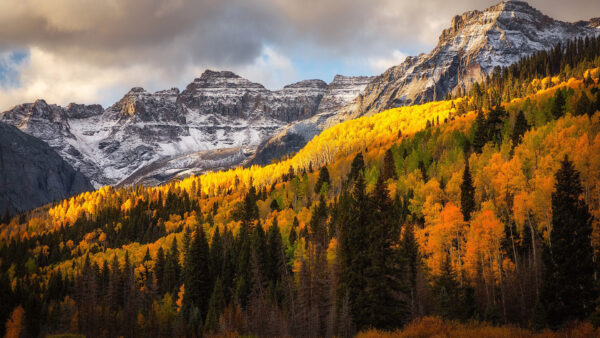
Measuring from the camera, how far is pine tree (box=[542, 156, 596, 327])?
3659 centimetres

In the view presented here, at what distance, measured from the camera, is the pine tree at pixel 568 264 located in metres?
36.6

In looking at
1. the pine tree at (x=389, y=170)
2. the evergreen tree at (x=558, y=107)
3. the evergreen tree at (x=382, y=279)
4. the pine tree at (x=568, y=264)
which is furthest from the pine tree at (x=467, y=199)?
the pine tree at (x=389, y=170)

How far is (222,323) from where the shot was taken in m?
68.2

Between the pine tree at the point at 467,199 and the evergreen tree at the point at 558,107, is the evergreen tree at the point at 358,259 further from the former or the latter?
the evergreen tree at the point at 558,107

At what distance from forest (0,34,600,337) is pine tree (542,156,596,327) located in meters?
0.11

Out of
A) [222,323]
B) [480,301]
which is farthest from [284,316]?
[480,301]

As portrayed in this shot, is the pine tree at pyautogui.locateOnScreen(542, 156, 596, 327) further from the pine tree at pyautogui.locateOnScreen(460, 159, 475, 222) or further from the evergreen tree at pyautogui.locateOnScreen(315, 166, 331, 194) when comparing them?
the evergreen tree at pyautogui.locateOnScreen(315, 166, 331, 194)

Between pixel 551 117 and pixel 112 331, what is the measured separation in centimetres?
10772

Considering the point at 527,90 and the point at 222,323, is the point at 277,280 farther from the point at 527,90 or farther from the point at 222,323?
the point at 527,90

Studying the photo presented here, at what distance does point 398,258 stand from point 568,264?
13522 millimetres

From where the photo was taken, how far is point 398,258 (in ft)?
140

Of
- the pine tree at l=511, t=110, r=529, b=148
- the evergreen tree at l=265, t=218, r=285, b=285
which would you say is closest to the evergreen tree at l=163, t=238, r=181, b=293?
the evergreen tree at l=265, t=218, r=285, b=285

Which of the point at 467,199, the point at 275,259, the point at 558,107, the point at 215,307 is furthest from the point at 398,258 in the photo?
the point at 558,107

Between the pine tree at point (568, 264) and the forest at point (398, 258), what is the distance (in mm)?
106
